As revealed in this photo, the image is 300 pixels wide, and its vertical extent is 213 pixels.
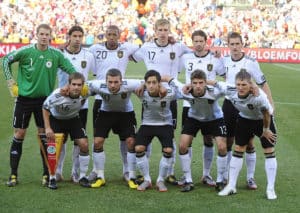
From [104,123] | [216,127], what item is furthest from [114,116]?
[216,127]

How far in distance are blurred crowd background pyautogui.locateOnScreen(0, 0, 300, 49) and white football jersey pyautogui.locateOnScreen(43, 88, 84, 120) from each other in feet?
83.9

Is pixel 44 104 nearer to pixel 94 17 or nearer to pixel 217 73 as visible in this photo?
pixel 217 73

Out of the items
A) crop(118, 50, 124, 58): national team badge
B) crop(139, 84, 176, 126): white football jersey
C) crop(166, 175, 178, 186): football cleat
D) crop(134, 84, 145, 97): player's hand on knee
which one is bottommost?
crop(166, 175, 178, 186): football cleat

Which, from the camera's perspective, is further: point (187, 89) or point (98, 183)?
point (98, 183)

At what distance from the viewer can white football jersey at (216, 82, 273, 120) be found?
24.0 feet

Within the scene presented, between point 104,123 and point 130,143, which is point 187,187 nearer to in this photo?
point 130,143

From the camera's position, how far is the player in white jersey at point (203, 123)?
7.75m

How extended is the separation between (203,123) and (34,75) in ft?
7.74

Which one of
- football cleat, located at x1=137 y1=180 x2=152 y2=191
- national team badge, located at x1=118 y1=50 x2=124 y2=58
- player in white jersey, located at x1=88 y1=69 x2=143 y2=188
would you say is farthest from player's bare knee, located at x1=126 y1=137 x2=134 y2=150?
national team badge, located at x1=118 y1=50 x2=124 y2=58

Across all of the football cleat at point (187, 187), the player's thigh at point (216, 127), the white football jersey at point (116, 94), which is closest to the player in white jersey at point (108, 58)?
the white football jersey at point (116, 94)

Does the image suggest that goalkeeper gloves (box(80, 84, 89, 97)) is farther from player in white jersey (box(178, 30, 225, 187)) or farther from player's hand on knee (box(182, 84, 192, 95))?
player in white jersey (box(178, 30, 225, 187))

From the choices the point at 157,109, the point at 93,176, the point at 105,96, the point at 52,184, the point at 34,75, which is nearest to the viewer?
the point at 52,184

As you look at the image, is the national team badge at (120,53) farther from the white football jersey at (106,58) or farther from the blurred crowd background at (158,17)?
the blurred crowd background at (158,17)

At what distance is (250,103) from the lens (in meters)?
7.40
